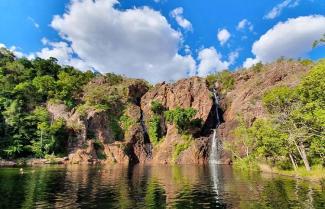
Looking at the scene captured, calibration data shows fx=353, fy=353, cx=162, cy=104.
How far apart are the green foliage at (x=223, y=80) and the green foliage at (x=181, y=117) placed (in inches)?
1175

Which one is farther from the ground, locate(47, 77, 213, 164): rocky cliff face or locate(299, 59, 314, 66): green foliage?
locate(299, 59, 314, 66): green foliage

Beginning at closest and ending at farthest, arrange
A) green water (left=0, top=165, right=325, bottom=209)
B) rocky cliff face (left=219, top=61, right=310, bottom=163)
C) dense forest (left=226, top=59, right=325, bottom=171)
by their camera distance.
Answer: green water (left=0, top=165, right=325, bottom=209) → dense forest (left=226, top=59, right=325, bottom=171) → rocky cliff face (left=219, top=61, right=310, bottom=163)

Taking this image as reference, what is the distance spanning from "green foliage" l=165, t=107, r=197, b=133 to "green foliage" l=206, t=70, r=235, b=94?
97.9 feet

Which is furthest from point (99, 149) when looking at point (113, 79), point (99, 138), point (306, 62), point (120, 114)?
point (306, 62)

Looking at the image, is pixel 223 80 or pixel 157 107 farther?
pixel 223 80

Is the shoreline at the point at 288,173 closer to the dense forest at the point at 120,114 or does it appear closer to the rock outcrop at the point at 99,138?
the dense forest at the point at 120,114

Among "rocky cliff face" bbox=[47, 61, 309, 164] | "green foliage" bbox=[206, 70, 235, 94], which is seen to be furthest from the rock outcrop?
"green foliage" bbox=[206, 70, 235, 94]

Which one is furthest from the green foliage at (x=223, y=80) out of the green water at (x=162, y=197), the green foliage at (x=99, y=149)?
the green water at (x=162, y=197)

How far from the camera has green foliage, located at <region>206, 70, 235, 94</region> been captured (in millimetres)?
151500

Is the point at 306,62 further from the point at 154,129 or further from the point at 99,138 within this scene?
the point at 99,138

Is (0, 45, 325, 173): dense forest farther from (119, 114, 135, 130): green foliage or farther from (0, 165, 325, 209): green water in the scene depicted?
(0, 165, 325, 209): green water

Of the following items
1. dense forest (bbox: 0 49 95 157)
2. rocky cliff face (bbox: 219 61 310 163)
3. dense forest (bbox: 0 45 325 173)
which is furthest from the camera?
rocky cliff face (bbox: 219 61 310 163)

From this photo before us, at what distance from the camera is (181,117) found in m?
122

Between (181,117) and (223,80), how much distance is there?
4278 cm
